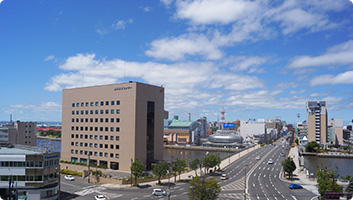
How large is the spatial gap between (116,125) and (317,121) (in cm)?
15370

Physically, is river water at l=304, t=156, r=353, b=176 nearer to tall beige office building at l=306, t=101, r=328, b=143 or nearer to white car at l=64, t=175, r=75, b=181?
tall beige office building at l=306, t=101, r=328, b=143

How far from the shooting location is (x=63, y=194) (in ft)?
158

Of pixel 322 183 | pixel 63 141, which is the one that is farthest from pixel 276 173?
pixel 63 141

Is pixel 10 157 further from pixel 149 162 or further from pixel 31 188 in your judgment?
pixel 149 162

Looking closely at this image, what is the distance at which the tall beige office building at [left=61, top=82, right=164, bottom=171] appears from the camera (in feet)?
231

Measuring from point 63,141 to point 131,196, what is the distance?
49279mm

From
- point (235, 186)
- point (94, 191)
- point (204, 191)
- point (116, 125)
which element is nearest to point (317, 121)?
point (235, 186)

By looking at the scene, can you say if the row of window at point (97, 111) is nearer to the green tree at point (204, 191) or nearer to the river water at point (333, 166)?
the green tree at point (204, 191)

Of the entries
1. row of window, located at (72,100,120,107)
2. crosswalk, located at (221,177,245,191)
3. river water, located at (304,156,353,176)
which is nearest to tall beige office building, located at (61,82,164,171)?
row of window, located at (72,100,120,107)

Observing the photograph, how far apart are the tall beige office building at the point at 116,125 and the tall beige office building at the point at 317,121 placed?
139 m

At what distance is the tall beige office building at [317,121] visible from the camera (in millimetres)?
175250

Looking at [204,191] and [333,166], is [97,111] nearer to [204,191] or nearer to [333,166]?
[204,191]

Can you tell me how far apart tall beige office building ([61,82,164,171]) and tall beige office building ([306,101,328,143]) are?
139299 mm

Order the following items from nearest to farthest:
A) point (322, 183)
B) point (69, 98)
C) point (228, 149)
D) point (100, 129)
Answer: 1. point (322, 183)
2. point (100, 129)
3. point (69, 98)
4. point (228, 149)
